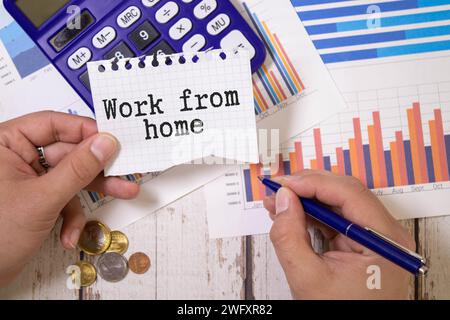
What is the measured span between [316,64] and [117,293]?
0.37 meters

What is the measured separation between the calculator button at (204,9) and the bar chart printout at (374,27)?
11cm

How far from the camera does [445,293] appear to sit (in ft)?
1.84

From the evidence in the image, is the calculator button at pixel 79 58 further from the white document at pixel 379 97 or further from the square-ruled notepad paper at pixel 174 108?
the white document at pixel 379 97

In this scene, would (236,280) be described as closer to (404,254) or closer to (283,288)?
(283,288)

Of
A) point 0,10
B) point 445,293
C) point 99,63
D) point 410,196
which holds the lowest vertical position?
point 445,293

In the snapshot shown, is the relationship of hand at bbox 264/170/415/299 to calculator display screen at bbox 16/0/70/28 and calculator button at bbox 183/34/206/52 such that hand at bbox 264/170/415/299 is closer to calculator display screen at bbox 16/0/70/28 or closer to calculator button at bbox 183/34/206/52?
calculator button at bbox 183/34/206/52

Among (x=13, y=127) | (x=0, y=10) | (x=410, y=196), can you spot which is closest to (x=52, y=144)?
(x=13, y=127)

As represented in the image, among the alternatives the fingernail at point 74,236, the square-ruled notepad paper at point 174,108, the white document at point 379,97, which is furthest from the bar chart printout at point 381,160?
the fingernail at point 74,236

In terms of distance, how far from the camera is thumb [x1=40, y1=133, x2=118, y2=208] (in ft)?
1.45

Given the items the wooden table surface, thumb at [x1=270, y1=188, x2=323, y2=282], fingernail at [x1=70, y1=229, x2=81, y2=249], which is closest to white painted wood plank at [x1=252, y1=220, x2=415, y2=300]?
the wooden table surface

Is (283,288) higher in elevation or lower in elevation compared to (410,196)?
lower

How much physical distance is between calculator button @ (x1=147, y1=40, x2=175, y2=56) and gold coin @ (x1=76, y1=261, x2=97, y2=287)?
27 centimetres

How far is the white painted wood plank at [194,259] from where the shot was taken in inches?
22.1

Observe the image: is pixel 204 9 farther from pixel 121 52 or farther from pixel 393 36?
pixel 393 36
